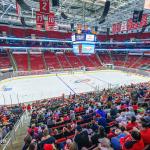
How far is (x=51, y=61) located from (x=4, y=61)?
9309mm

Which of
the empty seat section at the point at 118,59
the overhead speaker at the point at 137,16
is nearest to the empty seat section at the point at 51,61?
the empty seat section at the point at 118,59

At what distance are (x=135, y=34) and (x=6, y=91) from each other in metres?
33.8

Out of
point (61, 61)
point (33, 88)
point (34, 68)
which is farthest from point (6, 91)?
point (61, 61)

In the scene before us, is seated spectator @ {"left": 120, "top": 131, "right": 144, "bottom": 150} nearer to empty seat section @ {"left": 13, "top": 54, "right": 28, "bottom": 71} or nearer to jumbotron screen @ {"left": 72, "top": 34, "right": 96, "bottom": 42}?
jumbotron screen @ {"left": 72, "top": 34, "right": 96, "bottom": 42}

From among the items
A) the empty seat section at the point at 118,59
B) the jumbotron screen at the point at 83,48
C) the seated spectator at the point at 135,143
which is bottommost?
the empty seat section at the point at 118,59

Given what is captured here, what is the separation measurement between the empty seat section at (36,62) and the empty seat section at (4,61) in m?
4.25

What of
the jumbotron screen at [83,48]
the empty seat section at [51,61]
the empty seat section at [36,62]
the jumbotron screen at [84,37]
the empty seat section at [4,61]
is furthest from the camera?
the empty seat section at [51,61]

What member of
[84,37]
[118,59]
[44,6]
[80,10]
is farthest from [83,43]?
[118,59]

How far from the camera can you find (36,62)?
34.7 metres

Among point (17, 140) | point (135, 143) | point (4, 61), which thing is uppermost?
point (135, 143)

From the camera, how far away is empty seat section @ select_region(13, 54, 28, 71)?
31356 millimetres

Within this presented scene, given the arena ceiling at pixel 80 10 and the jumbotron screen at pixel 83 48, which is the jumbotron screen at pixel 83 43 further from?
the arena ceiling at pixel 80 10

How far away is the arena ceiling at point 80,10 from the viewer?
83.8ft

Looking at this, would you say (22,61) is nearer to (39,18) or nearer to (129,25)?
(39,18)
